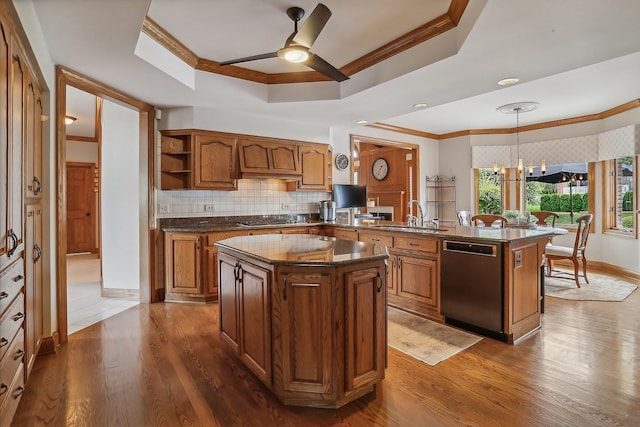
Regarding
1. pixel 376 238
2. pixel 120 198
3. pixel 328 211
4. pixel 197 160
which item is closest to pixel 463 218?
pixel 328 211

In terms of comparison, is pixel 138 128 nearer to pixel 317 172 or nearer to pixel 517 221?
pixel 317 172

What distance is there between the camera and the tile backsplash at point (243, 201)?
14.3 feet

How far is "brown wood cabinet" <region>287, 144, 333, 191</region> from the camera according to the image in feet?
16.7

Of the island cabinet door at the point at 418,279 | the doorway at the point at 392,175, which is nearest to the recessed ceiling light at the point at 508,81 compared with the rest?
the island cabinet door at the point at 418,279

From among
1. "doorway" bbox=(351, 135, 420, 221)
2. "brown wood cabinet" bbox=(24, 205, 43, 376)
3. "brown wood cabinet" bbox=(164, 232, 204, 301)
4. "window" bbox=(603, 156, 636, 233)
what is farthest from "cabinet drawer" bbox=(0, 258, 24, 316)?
"window" bbox=(603, 156, 636, 233)

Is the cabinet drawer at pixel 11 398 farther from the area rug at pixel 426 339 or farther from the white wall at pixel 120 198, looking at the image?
the white wall at pixel 120 198

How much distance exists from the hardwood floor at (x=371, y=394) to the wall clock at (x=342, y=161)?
3485 millimetres

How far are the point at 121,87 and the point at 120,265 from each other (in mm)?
2237

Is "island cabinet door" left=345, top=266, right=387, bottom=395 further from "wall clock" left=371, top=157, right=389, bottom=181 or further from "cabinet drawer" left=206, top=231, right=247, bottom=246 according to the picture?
"wall clock" left=371, top=157, right=389, bottom=181

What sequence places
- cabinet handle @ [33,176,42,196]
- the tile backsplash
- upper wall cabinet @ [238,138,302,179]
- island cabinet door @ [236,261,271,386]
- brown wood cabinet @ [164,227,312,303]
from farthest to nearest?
upper wall cabinet @ [238,138,302,179], the tile backsplash, brown wood cabinet @ [164,227,312,303], cabinet handle @ [33,176,42,196], island cabinet door @ [236,261,271,386]

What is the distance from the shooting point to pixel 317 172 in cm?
523

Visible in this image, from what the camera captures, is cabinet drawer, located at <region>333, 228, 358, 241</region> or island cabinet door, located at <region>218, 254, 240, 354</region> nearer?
island cabinet door, located at <region>218, 254, 240, 354</region>

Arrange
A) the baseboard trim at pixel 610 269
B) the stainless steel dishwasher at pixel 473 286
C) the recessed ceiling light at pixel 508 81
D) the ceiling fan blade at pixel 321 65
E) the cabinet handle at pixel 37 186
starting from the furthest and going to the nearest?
the baseboard trim at pixel 610 269, the recessed ceiling light at pixel 508 81, the stainless steel dishwasher at pixel 473 286, the ceiling fan blade at pixel 321 65, the cabinet handle at pixel 37 186

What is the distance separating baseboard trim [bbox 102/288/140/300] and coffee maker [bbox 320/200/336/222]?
9.08 feet
